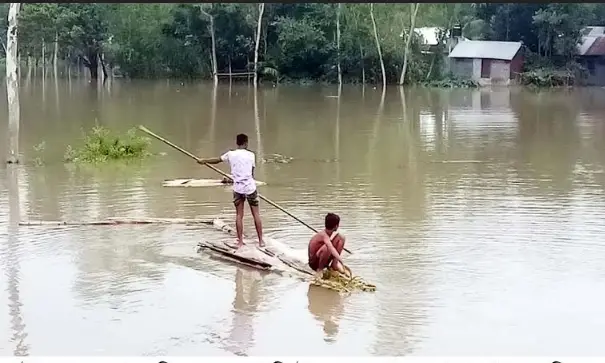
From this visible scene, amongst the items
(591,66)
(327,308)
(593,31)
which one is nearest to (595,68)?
(591,66)

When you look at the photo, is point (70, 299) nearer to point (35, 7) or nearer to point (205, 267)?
point (205, 267)

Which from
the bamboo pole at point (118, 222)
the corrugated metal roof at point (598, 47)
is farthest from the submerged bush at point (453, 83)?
the bamboo pole at point (118, 222)

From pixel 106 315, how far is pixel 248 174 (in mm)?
2393

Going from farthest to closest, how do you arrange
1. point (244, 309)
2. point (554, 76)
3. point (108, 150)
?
point (554, 76), point (108, 150), point (244, 309)

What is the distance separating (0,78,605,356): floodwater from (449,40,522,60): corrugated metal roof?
3085cm

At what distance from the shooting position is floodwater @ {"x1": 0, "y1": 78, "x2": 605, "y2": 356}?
21.5 ft

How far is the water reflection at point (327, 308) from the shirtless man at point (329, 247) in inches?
9.3

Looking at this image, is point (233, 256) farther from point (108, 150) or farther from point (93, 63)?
point (93, 63)

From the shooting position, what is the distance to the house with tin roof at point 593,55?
52062 millimetres

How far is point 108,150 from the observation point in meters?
17.1

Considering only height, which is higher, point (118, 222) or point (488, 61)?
point (488, 61)

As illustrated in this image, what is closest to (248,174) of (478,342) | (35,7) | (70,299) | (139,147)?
(70,299)

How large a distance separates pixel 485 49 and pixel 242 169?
46291mm

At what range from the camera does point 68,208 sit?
12109 millimetres
